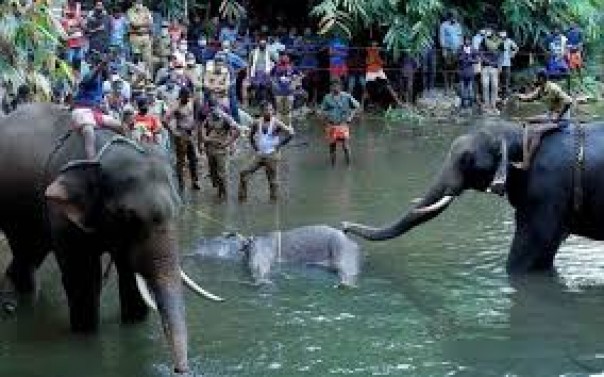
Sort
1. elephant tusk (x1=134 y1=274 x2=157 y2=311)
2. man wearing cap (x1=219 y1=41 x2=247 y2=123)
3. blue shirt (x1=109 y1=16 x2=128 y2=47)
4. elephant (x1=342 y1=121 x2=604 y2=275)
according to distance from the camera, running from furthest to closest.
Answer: man wearing cap (x1=219 y1=41 x2=247 y2=123) → blue shirt (x1=109 y1=16 x2=128 y2=47) → elephant (x1=342 y1=121 x2=604 y2=275) → elephant tusk (x1=134 y1=274 x2=157 y2=311)

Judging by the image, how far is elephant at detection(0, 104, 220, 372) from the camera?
8812mm

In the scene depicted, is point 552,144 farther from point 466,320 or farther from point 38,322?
point 38,322

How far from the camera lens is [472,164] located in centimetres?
1152

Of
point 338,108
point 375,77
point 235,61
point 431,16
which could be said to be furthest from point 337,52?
point 338,108

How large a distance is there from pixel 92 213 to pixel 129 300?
1206 millimetres

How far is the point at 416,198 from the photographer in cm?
1595

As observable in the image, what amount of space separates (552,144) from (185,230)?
15.4 feet

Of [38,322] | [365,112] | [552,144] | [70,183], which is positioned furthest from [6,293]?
[365,112]

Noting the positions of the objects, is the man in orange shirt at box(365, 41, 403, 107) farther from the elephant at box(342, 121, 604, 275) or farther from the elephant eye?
the elephant eye

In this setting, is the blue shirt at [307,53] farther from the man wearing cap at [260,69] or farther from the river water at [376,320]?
the river water at [376,320]

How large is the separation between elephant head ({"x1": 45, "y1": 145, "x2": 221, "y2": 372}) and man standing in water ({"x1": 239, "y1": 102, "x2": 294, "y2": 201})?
681cm

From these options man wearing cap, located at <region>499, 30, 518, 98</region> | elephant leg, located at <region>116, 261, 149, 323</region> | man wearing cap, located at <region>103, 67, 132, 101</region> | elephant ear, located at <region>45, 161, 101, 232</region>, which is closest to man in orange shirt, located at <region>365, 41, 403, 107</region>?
man wearing cap, located at <region>499, 30, 518, 98</region>

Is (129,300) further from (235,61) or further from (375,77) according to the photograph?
(375,77)

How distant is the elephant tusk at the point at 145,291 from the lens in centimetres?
874
